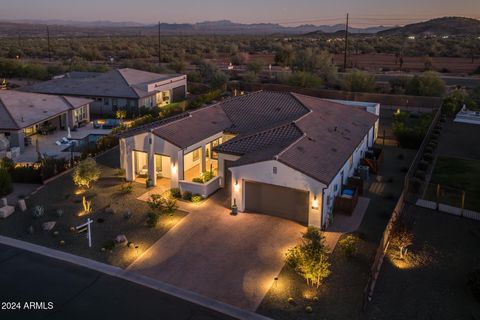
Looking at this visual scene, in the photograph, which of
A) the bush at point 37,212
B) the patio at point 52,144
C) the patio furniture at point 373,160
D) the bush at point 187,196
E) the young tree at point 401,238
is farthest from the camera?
the patio at point 52,144

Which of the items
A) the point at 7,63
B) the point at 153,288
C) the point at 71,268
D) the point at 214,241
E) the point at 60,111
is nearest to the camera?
the point at 153,288

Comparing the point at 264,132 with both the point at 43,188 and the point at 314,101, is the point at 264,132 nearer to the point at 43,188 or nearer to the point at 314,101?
the point at 314,101

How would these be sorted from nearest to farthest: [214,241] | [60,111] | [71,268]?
[71,268] → [214,241] → [60,111]

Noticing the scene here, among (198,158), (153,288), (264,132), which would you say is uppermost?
(264,132)

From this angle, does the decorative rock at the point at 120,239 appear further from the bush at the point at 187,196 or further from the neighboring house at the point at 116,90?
A: the neighboring house at the point at 116,90

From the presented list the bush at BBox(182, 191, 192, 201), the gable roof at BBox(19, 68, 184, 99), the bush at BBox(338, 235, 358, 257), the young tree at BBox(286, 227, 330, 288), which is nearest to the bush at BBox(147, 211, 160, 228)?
the bush at BBox(182, 191, 192, 201)

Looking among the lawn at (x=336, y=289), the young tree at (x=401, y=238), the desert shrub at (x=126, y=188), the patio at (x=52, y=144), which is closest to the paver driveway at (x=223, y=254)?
→ the lawn at (x=336, y=289)

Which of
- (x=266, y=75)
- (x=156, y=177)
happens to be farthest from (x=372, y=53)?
(x=156, y=177)

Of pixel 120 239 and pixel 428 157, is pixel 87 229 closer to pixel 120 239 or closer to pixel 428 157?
pixel 120 239

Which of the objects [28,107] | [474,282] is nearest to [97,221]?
[474,282]
